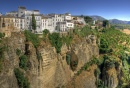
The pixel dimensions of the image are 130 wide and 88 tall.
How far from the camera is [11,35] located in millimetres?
24188

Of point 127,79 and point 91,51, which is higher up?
point 91,51

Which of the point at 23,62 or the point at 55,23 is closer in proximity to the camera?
the point at 23,62

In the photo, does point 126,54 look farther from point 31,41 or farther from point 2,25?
point 2,25

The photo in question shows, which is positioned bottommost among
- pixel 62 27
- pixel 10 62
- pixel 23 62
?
pixel 23 62

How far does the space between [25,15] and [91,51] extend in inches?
465

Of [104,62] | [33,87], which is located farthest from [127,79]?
[33,87]

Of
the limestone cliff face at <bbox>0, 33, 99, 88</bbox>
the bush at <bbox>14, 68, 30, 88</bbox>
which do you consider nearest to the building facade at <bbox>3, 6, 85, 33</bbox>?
the limestone cliff face at <bbox>0, 33, 99, 88</bbox>

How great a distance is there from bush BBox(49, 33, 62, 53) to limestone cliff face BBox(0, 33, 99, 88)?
2.70 feet

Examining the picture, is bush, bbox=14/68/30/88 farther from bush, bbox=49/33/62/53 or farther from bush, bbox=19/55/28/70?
bush, bbox=49/33/62/53

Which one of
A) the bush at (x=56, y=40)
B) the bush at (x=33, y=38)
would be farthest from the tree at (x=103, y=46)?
the bush at (x=33, y=38)

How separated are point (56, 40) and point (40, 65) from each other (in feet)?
19.2

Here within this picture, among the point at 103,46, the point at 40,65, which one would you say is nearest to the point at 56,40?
the point at 40,65

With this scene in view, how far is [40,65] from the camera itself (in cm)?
2581

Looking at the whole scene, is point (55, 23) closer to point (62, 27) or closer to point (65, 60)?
point (62, 27)
